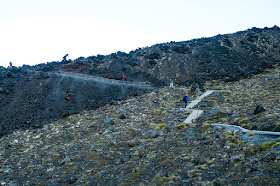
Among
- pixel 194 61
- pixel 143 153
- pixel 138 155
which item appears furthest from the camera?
pixel 194 61

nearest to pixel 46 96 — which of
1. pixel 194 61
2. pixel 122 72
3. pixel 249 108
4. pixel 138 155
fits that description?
pixel 122 72

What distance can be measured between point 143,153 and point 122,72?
3810 centimetres

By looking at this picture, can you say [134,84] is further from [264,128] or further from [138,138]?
[264,128]

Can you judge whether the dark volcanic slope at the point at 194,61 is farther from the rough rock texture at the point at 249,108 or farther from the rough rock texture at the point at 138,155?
the rough rock texture at the point at 138,155

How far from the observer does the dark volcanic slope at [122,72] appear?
36.8 metres

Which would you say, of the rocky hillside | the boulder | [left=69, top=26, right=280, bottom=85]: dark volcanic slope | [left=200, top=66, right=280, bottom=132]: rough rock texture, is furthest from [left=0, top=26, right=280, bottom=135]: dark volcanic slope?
the boulder

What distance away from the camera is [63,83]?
43.6 meters

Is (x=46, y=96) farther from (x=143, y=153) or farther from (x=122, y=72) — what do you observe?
(x=143, y=153)

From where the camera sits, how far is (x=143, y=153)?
669 inches

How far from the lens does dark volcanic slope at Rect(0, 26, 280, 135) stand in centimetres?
3678

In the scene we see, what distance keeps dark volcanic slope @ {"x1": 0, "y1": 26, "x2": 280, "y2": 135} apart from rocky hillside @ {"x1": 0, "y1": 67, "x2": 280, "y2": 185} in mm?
9059

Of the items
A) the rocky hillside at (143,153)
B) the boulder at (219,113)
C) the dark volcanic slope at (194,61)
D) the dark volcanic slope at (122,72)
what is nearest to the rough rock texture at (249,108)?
the rocky hillside at (143,153)

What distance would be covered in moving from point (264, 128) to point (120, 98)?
28291 millimetres

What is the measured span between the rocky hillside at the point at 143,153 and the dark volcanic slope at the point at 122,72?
A: 906 centimetres
